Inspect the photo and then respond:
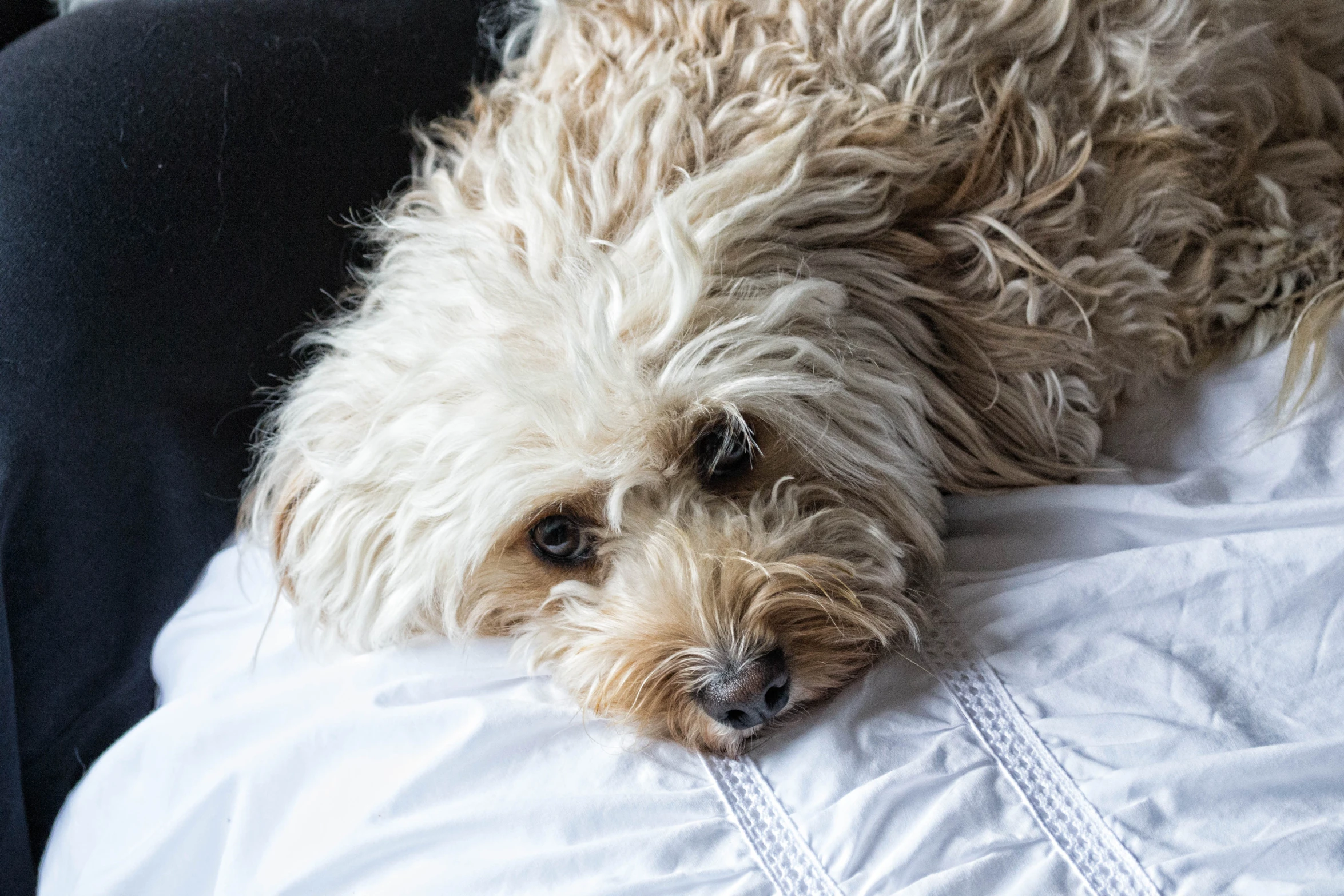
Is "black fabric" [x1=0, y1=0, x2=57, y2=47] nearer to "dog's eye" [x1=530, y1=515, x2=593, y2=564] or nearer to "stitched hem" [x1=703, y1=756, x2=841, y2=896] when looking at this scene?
"dog's eye" [x1=530, y1=515, x2=593, y2=564]

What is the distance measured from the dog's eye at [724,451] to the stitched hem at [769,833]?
35 cm

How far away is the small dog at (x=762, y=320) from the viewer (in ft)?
4.22

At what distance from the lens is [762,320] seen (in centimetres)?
128

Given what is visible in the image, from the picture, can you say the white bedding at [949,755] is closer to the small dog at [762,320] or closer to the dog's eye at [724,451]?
the small dog at [762,320]

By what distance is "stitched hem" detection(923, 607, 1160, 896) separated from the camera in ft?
3.63

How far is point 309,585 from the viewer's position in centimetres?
146

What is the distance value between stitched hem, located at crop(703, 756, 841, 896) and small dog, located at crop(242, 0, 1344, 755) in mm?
47

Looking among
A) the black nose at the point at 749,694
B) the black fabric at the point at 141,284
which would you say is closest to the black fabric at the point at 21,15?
the black fabric at the point at 141,284

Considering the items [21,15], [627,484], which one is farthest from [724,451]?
[21,15]

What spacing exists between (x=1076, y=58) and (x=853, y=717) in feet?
2.94

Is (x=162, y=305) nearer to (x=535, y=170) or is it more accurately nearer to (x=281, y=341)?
(x=281, y=341)

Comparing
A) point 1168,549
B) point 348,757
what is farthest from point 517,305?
point 1168,549

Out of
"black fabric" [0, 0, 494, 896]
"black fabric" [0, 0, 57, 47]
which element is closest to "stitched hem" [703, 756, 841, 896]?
"black fabric" [0, 0, 494, 896]

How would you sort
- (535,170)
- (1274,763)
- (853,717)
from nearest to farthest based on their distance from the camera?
(1274,763) < (853,717) < (535,170)
